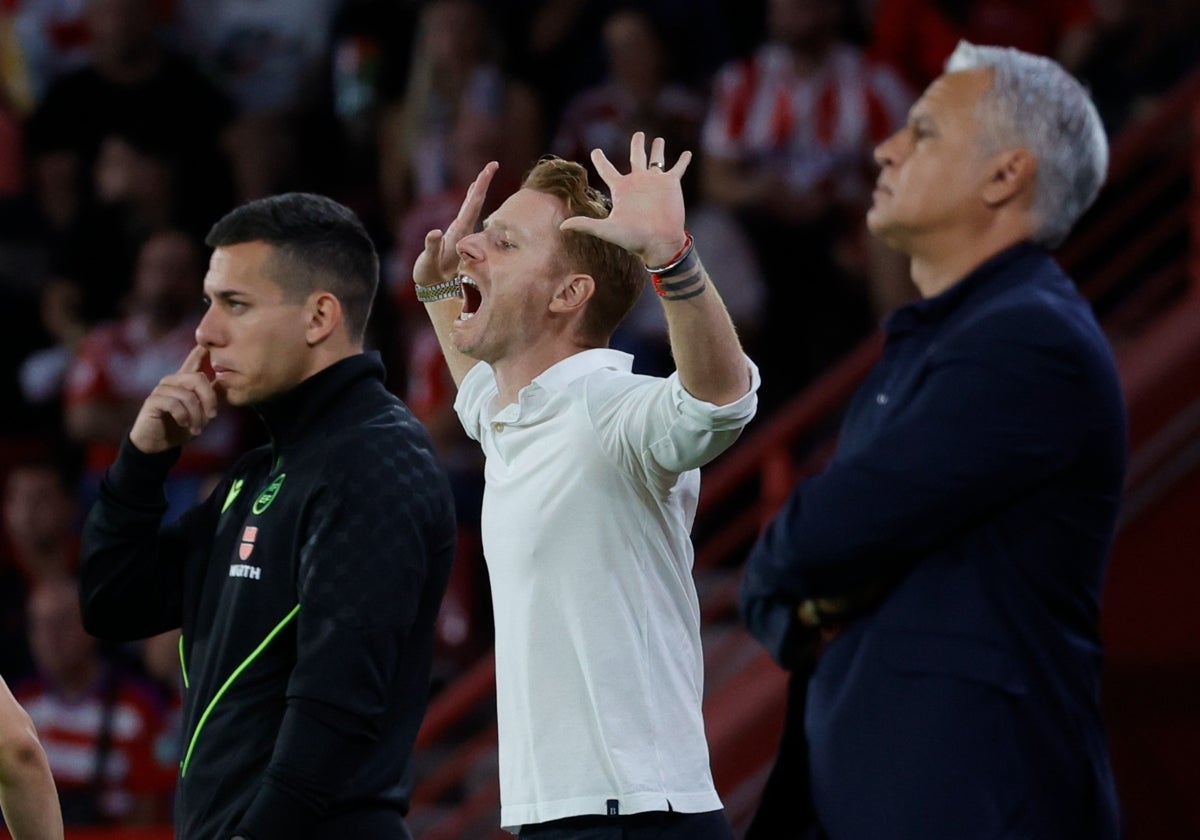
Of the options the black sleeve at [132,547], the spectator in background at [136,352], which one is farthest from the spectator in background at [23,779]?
the spectator in background at [136,352]

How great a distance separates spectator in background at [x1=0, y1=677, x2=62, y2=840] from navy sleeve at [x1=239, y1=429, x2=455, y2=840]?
30 cm

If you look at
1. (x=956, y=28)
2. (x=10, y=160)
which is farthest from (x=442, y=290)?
(x=10, y=160)

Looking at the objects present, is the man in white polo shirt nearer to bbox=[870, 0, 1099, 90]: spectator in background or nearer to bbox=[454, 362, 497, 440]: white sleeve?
bbox=[454, 362, 497, 440]: white sleeve

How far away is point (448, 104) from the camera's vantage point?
25.6 feet

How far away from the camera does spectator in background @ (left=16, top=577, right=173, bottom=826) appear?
6.77 m

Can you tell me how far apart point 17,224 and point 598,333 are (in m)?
6.27

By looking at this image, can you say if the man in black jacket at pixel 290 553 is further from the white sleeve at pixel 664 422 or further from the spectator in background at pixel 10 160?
the spectator in background at pixel 10 160

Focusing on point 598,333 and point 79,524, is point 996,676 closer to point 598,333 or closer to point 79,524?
point 598,333

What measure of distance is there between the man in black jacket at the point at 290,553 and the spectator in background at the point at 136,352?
14.1 feet

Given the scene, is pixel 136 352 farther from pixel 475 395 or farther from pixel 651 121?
pixel 475 395

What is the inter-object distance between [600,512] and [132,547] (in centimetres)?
99

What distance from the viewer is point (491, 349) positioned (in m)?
3.12

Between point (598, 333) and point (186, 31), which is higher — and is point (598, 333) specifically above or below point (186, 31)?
below

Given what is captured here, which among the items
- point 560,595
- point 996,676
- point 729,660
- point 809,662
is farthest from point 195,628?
point 729,660
